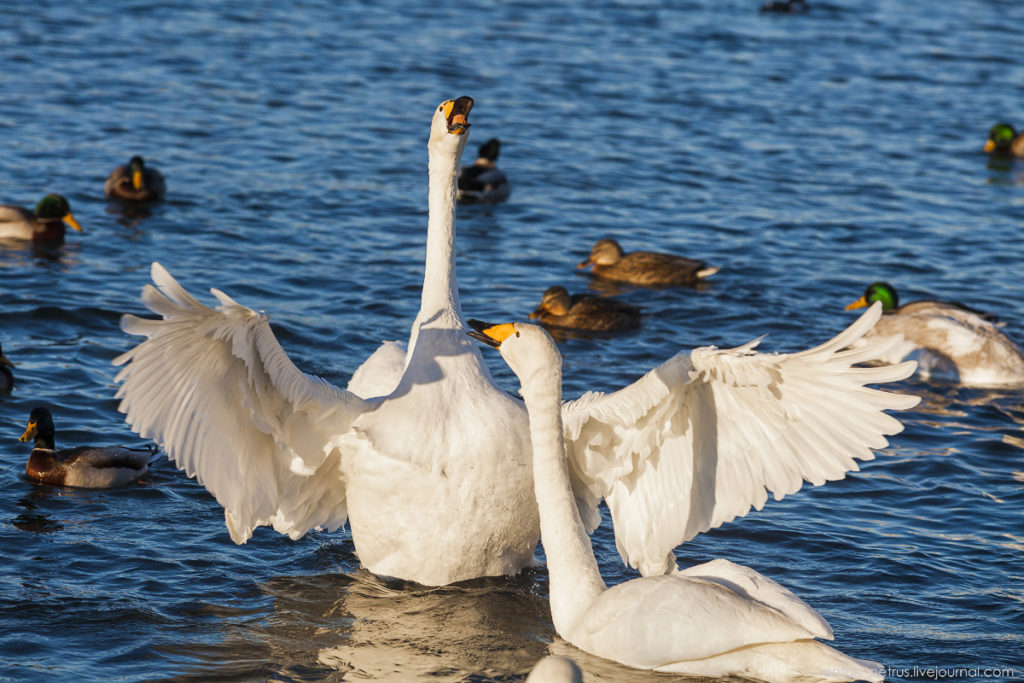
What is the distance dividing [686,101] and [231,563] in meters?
14.8

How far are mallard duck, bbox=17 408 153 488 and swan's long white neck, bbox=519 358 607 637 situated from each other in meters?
3.60

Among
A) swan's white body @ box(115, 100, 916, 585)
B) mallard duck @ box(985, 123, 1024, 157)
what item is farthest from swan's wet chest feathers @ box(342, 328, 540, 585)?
mallard duck @ box(985, 123, 1024, 157)

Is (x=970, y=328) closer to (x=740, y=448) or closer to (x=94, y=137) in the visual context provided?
(x=740, y=448)

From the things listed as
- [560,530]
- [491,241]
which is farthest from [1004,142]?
[560,530]

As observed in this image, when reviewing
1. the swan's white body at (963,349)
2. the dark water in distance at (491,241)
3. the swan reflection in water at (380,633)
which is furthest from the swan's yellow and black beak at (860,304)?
the swan reflection in water at (380,633)

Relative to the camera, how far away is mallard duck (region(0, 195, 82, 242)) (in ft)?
46.8

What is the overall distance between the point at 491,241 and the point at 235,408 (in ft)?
30.2

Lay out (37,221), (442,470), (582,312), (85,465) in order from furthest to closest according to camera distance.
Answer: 1. (37,221)
2. (582,312)
3. (85,465)
4. (442,470)

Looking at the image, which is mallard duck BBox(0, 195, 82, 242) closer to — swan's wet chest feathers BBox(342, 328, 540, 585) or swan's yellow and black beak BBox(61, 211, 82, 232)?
swan's yellow and black beak BBox(61, 211, 82, 232)

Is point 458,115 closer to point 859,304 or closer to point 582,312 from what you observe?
point 582,312

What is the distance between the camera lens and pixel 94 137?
18.0m

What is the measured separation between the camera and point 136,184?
1566 centimetres

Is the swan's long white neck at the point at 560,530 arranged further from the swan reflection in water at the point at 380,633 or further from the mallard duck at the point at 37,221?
the mallard duck at the point at 37,221

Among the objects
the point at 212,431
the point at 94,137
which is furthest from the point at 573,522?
the point at 94,137
